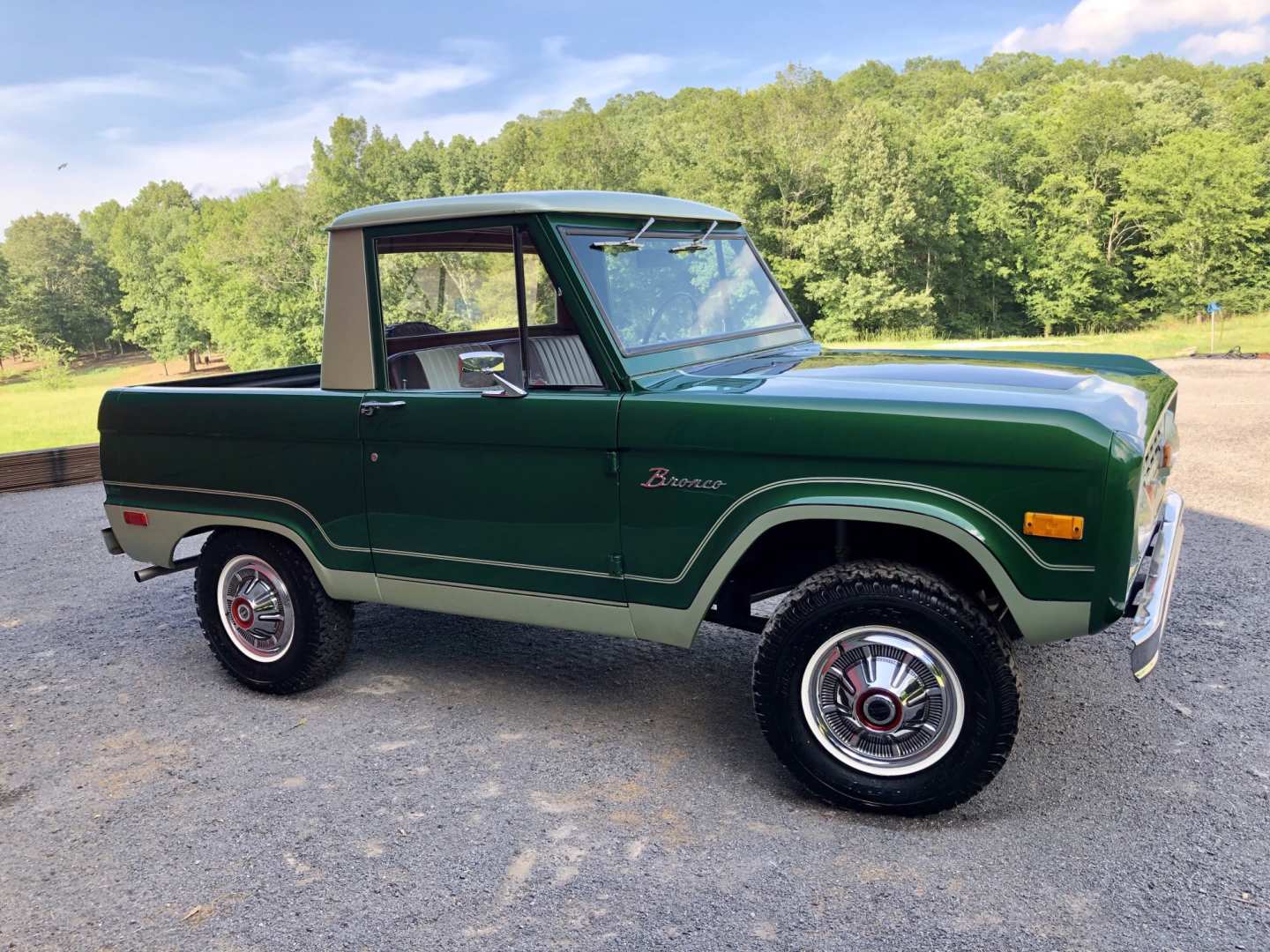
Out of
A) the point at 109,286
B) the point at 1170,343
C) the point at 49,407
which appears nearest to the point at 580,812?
the point at 1170,343

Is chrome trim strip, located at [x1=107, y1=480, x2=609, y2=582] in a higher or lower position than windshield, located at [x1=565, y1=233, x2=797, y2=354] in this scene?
lower

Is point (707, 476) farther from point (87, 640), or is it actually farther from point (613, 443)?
point (87, 640)

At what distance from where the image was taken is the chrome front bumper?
3.10m

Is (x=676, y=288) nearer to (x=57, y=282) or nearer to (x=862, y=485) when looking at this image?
(x=862, y=485)

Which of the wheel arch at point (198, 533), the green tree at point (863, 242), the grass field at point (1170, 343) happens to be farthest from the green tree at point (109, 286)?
the wheel arch at point (198, 533)

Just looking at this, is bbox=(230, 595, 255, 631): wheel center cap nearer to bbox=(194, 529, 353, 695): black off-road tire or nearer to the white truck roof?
bbox=(194, 529, 353, 695): black off-road tire

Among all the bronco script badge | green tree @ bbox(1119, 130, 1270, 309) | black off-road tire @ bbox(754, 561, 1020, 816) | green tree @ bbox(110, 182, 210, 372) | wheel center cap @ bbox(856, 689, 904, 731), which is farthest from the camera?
green tree @ bbox(110, 182, 210, 372)

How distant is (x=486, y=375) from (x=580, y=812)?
66.0 inches

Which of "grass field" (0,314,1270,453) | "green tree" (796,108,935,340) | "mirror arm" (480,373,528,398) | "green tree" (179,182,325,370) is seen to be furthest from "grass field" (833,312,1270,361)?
"green tree" (179,182,325,370)

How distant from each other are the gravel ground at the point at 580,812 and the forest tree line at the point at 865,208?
42.8 metres

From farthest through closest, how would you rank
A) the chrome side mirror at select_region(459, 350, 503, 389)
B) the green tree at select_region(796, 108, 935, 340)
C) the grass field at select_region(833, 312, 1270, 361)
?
the green tree at select_region(796, 108, 935, 340), the grass field at select_region(833, 312, 1270, 361), the chrome side mirror at select_region(459, 350, 503, 389)

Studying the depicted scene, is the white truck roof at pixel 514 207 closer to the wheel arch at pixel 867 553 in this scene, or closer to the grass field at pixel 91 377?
the wheel arch at pixel 867 553

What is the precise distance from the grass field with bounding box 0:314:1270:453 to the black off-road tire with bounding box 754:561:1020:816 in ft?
48.7

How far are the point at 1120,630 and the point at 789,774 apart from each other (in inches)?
95.5
